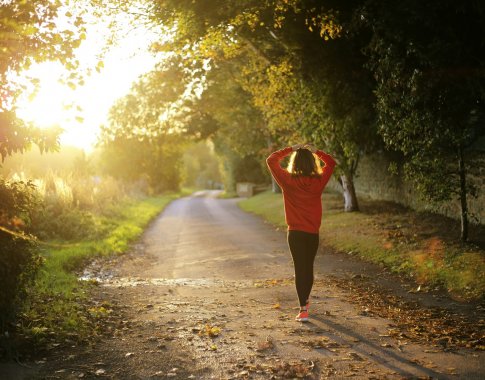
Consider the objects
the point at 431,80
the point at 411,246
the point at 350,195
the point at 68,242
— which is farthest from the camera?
the point at 350,195

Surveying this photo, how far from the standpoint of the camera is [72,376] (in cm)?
516

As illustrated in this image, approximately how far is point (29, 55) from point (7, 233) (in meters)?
2.25

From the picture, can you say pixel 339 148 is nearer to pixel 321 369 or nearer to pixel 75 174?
pixel 75 174

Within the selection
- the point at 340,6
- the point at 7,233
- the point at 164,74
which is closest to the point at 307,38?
the point at 340,6

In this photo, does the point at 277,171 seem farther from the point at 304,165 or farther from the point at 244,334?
the point at 244,334

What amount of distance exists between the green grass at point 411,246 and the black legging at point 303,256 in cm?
279

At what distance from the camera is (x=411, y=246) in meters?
12.0

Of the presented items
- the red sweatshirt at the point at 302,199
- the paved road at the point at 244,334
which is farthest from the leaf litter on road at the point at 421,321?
the red sweatshirt at the point at 302,199

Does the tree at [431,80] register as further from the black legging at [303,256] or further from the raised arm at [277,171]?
the black legging at [303,256]

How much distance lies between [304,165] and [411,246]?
626cm

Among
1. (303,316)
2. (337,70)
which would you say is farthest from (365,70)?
(303,316)

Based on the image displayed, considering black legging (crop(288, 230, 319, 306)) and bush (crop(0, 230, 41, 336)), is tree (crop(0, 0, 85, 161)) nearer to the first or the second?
bush (crop(0, 230, 41, 336))

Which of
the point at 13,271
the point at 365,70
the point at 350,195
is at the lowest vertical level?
the point at 13,271

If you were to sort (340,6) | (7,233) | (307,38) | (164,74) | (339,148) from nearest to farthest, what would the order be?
1. (7,233)
2. (340,6)
3. (307,38)
4. (339,148)
5. (164,74)
